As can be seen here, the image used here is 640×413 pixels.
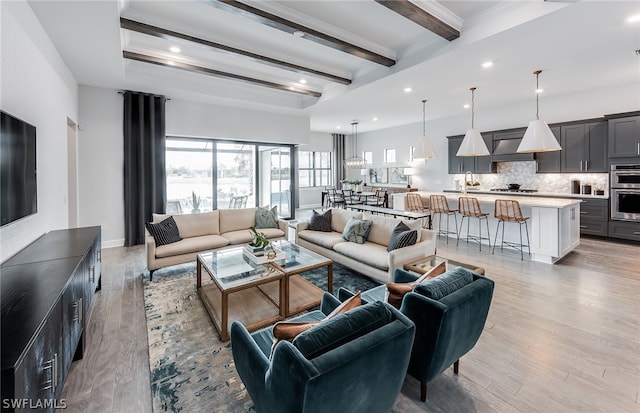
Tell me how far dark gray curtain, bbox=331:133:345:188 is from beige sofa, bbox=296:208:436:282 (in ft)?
25.0

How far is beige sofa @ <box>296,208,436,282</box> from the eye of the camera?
3447 mm

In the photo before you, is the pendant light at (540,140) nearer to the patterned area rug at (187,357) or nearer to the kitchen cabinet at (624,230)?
the kitchen cabinet at (624,230)

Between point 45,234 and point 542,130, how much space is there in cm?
703

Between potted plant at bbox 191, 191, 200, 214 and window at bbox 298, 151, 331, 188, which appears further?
window at bbox 298, 151, 331, 188

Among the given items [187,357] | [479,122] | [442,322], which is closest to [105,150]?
[187,357]

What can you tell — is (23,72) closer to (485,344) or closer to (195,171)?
(195,171)

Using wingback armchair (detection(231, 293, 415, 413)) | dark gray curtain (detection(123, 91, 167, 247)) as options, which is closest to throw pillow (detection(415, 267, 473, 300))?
wingback armchair (detection(231, 293, 415, 413))

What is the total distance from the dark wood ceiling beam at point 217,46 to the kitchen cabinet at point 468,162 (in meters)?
4.56

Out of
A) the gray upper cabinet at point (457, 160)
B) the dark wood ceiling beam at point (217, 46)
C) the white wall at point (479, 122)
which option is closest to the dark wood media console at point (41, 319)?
the dark wood ceiling beam at point (217, 46)

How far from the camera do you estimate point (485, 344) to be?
8.25 feet

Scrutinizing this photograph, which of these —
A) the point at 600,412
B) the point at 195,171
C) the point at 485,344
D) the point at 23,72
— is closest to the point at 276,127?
the point at 195,171

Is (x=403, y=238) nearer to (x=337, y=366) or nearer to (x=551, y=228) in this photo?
(x=337, y=366)

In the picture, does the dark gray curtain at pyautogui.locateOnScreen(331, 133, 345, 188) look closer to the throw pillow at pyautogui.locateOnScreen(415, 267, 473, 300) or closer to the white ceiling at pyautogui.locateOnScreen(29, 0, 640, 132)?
the white ceiling at pyautogui.locateOnScreen(29, 0, 640, 132)

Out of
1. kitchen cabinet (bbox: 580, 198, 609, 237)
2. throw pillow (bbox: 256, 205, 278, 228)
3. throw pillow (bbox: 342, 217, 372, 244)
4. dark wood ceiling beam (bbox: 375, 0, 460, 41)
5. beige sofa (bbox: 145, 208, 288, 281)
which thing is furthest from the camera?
kitchen cabinet (bbox: 580, 198, 609, 237)
